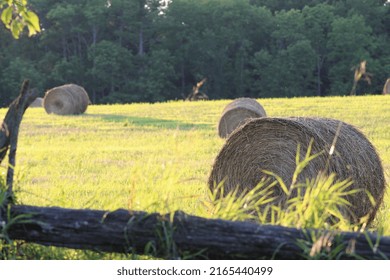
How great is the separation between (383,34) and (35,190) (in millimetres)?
59163

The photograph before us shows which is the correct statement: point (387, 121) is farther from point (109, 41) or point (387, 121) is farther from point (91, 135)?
point (109, 41)

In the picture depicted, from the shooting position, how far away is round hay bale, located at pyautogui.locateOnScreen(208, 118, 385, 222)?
8.38m

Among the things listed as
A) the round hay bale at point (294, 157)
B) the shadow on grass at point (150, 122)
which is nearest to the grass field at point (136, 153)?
the shadow on grass at point (150, 122)

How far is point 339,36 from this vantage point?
6203cm

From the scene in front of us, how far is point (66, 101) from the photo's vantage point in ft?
105

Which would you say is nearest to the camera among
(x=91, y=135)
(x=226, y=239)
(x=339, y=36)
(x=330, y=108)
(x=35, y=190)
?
(x=226, y=239)

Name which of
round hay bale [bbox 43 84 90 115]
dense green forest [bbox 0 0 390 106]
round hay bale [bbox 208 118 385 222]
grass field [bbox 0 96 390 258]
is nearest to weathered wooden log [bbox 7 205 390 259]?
grass field [bbox 0 96 390 258]

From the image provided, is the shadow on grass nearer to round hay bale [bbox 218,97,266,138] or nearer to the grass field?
the grass field

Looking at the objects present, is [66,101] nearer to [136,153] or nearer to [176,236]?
[136,153]

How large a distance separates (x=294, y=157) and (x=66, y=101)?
946 inches

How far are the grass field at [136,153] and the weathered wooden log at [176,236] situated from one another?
235 mm

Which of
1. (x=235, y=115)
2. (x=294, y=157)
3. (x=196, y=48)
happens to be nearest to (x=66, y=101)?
(x=235, y=115)

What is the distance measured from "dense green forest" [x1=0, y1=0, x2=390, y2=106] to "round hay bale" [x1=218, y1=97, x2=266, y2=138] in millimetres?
36215

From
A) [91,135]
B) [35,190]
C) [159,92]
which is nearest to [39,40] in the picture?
[159,92]
